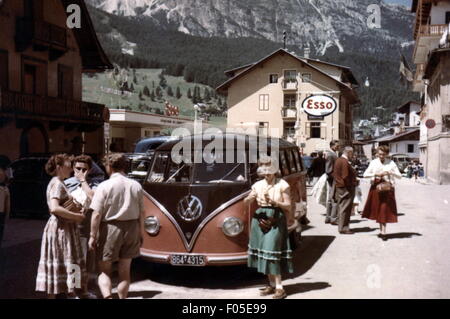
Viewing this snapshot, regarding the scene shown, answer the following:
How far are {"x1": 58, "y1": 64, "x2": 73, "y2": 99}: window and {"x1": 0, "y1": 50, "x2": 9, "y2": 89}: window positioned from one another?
425 cm

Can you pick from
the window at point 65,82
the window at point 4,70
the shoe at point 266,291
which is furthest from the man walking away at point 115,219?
the window at point 65,82

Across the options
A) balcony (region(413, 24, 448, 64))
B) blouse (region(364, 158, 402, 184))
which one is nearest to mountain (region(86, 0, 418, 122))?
balcony (region(413, 24, 448, 64))

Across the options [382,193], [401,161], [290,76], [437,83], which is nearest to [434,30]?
[437,83]

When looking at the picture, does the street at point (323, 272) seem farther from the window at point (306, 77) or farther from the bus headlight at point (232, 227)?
the window at point (306, 77)

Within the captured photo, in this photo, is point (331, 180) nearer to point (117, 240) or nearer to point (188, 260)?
point (188, 260)

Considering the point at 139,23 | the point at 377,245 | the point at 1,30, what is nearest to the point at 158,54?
the point at 139,23

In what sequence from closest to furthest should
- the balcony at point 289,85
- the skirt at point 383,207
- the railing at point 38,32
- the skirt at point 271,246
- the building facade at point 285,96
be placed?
1. the skirt at point 271,246
2. the skirt at point 383,207
3. the railing at point 38,32
4. the building facade at point 285,96
5. the balcony at point 289,85

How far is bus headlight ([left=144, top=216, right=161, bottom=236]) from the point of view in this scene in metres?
6.52

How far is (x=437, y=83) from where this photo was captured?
3041 cm

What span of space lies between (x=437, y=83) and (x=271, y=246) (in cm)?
2867

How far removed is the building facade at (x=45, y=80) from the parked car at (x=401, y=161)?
29254 mm

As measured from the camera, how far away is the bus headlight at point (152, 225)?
6.52 m

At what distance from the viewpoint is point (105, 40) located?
461ft
